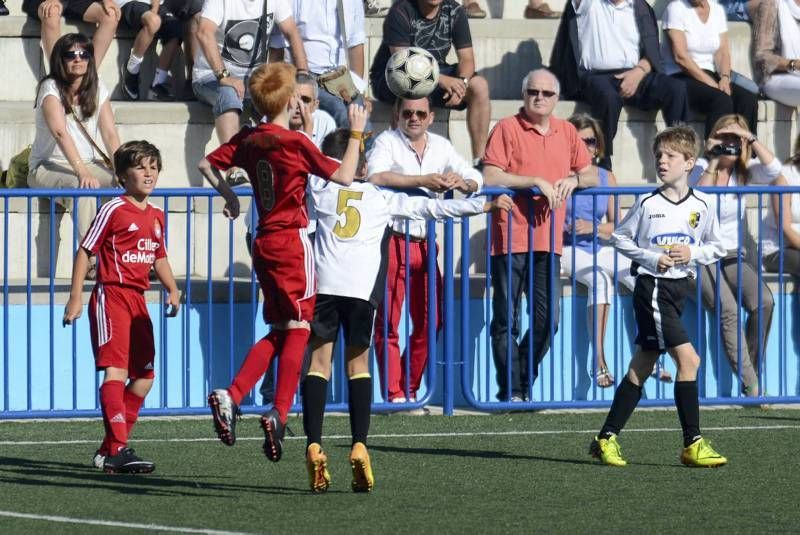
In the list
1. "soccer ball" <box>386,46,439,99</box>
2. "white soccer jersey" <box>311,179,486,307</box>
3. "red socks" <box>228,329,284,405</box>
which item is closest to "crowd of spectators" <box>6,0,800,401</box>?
"soccer ball" <box>386,46,439,99</box>

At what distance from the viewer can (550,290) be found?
1073cm

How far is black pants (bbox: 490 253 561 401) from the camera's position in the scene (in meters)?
10.8

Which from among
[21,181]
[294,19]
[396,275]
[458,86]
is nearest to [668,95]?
[458,86]

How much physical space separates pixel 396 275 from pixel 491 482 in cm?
292

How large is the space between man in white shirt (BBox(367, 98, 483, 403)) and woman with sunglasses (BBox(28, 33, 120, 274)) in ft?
6.52

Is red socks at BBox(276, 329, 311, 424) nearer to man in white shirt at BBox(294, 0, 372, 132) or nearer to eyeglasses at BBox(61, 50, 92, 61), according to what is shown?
eyeglasses at BBox(61, 50, 92, 61)

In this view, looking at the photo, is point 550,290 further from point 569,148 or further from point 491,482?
point 491,482

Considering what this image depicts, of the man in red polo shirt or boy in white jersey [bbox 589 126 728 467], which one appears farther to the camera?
the man in red polo shirt

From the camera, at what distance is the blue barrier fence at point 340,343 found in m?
10.4

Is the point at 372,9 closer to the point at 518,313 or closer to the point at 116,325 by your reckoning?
the point at 518,313

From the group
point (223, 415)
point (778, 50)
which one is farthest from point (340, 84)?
point (223, 415)

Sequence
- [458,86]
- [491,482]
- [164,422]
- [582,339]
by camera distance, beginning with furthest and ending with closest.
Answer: [458,86], [582,339], [164,422], [491,482]

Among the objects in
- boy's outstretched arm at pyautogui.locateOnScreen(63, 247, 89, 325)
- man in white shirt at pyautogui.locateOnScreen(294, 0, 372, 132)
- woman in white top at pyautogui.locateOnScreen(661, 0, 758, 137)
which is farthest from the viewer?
woman in white top at pyautogui.locateOnScreen(661, 0, 758, 137)

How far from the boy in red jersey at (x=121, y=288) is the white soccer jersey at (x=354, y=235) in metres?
0.89
